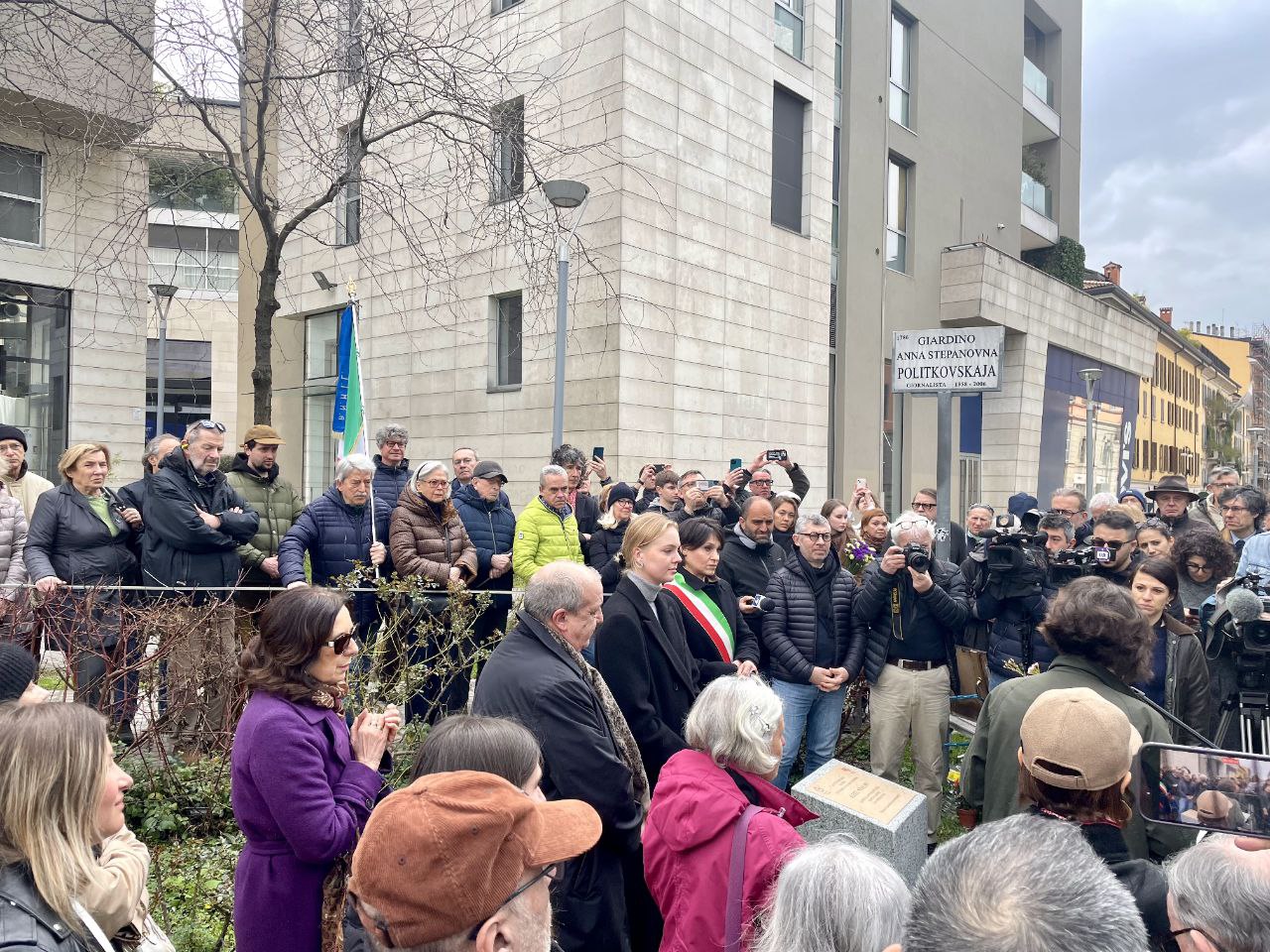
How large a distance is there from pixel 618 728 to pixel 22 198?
1572 centimetres

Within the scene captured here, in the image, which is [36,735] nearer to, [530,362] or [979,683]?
[979,683]

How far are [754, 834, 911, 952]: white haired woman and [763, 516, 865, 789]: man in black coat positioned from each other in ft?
13.0

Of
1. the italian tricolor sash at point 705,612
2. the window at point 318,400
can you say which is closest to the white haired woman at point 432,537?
the italian tricolor sash at point 705,612

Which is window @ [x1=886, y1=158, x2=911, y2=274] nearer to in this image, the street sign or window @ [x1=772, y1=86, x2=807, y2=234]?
window @ [x1=772, y1=86, x2=807, y2=234]

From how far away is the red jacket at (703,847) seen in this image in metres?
2.68

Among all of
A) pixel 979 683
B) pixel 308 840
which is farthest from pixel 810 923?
pixel 979 683

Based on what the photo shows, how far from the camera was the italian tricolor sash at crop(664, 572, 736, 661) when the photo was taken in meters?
5.30

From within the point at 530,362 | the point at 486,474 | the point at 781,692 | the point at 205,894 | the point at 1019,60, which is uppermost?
the point at 1019,60

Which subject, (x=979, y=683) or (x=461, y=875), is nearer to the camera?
(x=461, y=875)

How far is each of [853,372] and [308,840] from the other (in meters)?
18.8

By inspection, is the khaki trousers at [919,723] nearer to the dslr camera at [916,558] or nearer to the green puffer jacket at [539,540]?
the dslr camera at [916,558]

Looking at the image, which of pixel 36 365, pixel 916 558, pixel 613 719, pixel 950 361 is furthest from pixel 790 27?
pixel 613 719

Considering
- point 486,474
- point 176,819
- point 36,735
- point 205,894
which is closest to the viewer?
point 36,735

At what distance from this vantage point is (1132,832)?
3.07 meters
